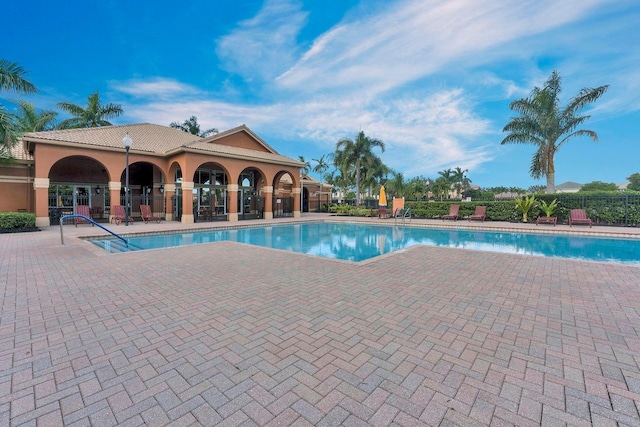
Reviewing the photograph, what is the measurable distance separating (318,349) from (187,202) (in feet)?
56.8

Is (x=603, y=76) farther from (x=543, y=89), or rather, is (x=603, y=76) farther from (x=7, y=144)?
(x=7, y=144)

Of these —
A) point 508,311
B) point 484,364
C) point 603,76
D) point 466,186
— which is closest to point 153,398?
point 484,364

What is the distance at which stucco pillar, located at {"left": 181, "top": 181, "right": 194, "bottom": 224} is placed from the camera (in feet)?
58.1

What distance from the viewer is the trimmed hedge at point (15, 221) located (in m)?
12.6

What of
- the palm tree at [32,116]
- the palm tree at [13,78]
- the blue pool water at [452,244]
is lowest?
the blue pool water at [452,244]

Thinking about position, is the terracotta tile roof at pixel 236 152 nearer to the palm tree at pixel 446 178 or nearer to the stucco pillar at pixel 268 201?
the stucco pillar at pixel 268 201

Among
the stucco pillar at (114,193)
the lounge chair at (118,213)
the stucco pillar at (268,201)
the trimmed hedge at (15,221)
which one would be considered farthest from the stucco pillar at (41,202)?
the stucco pillar at (268,201)

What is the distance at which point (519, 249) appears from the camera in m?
10.5

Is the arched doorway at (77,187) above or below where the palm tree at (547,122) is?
below

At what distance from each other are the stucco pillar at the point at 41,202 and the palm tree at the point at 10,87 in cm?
334

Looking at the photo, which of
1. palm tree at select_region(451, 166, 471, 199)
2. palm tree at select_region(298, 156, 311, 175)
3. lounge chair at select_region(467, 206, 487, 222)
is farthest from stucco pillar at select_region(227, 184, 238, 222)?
palm tree at select_region(451, 166, 471, 199)

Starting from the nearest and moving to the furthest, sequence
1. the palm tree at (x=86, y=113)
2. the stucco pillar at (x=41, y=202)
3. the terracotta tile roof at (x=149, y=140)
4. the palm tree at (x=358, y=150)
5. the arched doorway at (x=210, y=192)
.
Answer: the stucco pillar at (x=41, y=202) → the terracotta tile roof at (x=149, y=140) → the arched doorway at (x=210, y=192) → the palm tree at (x=86, y=113) → the palm tree at (x=358, y=150)

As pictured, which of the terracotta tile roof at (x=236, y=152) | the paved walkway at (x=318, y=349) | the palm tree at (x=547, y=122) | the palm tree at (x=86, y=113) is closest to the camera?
the paved walkway at (x=318, y=349)

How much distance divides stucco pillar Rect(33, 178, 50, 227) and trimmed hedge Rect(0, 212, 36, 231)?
2122 mm
